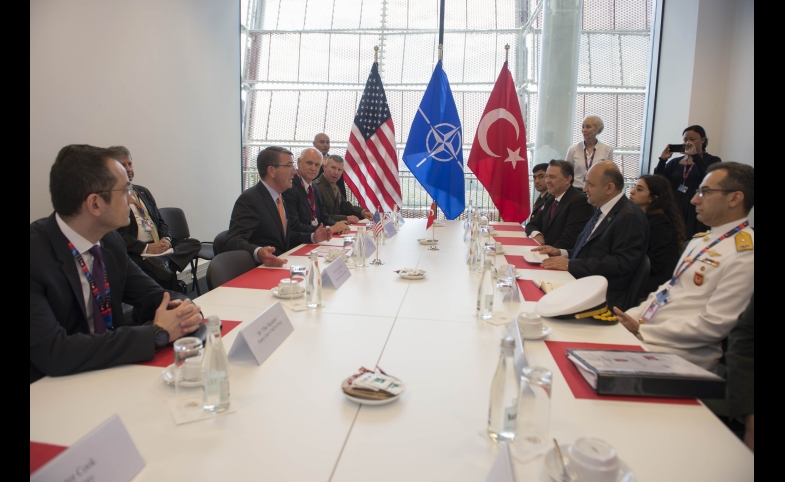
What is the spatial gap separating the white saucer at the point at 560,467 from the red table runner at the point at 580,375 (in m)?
0.32

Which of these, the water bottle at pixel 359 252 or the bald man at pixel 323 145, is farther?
the bald man at pixel 323 145

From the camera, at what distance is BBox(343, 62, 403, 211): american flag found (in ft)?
16.2

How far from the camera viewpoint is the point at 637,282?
2.62 meters

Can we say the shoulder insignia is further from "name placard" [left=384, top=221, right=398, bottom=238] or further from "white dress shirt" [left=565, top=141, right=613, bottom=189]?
"white dress shirt" [left=565, top=141, right=613, bottom=189]

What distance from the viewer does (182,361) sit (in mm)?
1152

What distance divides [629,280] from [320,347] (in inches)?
79.3

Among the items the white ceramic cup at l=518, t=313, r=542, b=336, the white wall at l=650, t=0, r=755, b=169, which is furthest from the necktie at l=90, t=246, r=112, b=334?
the white wall at l=650, t=0, r=755, b=169

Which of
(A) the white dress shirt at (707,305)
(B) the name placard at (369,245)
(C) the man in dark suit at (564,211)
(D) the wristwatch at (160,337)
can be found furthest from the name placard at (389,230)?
(D) the wristwatch at (160,337)

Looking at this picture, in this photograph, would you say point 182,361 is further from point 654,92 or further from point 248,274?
point 654,92

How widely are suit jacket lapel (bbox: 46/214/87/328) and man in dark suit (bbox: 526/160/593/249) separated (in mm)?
3212

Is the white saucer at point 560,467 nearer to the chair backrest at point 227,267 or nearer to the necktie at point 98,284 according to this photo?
the necktie at point 98,284

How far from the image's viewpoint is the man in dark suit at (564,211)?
3695 millimetres
